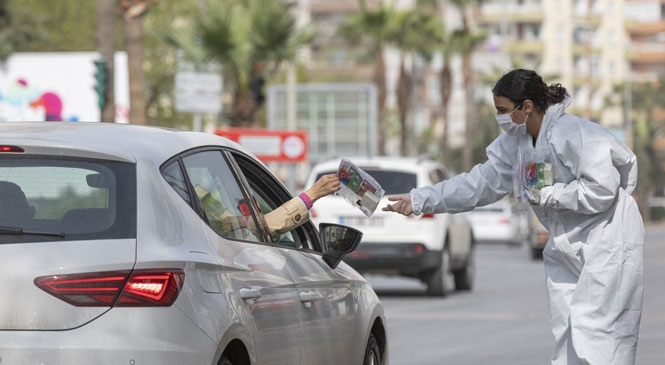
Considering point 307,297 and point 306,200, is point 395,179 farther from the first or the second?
point 307,297

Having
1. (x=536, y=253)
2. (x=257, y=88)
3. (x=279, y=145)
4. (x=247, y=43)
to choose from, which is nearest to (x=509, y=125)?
(x=279, y=145)

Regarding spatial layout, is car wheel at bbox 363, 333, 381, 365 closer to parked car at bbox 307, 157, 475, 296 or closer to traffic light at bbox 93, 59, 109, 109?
parked car at bbox 307, 157, 475, 296

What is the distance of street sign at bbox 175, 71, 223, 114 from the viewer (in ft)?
87.4

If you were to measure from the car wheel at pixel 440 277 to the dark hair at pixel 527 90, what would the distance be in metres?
13.9

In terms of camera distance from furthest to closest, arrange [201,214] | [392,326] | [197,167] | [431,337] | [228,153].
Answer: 1. [392,326]
2. [431,337]
3. [228,153]
4. [197,167]
5. [201,214]

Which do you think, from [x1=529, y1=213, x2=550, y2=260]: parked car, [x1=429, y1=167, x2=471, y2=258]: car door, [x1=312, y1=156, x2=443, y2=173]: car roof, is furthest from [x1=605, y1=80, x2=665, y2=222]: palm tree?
[x1=312, y1=156, x2=443, y2=173]: car roof

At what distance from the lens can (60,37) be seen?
226ft

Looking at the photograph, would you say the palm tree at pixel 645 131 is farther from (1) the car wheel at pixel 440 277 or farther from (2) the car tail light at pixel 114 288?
(2) the car tail light at pixel 114 288

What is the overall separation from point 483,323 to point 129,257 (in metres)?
12.0

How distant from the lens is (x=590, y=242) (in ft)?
23.3

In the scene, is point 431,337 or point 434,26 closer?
point 431,337

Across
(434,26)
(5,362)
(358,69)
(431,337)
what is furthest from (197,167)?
(358,69)

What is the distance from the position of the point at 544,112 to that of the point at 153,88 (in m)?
63.7

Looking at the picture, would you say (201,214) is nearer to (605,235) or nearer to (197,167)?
(197,167)
